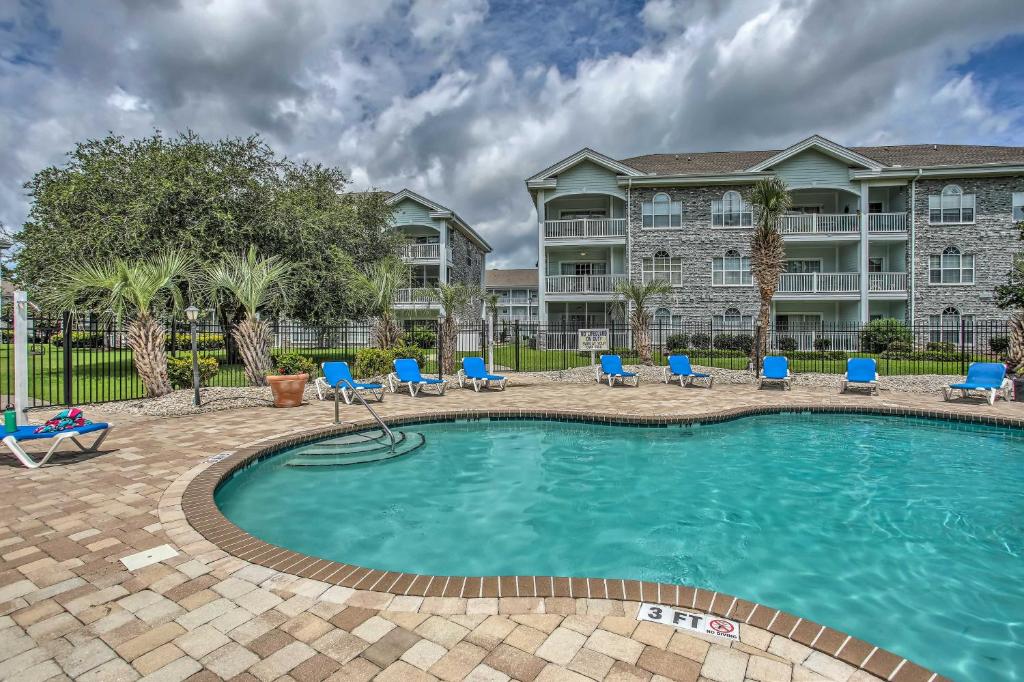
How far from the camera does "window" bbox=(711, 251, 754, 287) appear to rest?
2688 centimetres

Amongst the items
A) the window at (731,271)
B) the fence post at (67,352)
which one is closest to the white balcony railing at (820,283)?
the window at (731,271)

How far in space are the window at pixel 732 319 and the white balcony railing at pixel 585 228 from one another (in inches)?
264

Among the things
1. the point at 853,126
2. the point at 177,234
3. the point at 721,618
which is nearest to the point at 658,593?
the point at 721,618

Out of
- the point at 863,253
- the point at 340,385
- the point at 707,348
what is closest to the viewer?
the point at 340,385

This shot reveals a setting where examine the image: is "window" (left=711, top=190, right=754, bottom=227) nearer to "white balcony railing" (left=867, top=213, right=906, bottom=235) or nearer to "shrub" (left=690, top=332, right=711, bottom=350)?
"shrub" (left=690, top=332, right=711, bottom=350)

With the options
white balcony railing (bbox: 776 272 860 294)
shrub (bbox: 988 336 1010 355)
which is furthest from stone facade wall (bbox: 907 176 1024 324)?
shrub (bbox: 988 336 1010 355)

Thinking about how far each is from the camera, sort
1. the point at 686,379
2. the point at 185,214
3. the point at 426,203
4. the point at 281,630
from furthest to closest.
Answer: the point at 426,203 → the point at 185,214 → the point at 686,379 → the point at 281,630

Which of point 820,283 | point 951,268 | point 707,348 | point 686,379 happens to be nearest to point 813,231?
point 820,283

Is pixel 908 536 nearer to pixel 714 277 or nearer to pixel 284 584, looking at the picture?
pixel 284 584

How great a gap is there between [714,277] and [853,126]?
40.9 feet

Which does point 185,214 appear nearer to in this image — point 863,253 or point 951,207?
point 863,253

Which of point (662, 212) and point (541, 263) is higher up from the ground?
point (662, 212)

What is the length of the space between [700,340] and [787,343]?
13.0 feet

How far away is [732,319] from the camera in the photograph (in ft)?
88.3
